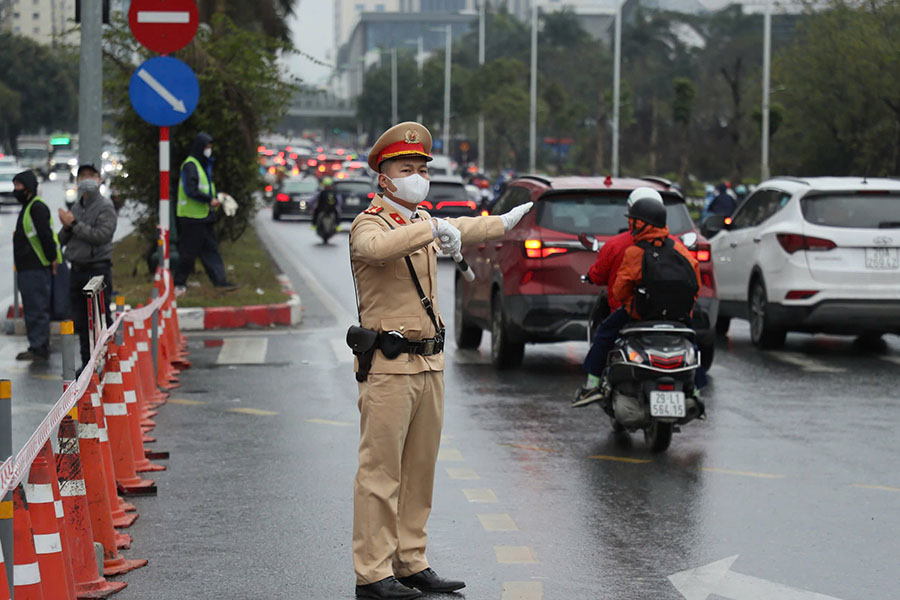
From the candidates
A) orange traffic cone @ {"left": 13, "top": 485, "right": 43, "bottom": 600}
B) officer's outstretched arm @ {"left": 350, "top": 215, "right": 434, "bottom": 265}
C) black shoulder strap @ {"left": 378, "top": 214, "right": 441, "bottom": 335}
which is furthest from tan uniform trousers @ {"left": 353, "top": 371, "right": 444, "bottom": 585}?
orange traffic cone @ {"left": 13, "top": 485, "right": 43, "bottom": 600}

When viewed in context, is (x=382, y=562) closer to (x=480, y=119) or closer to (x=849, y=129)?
(x=849, y=129)

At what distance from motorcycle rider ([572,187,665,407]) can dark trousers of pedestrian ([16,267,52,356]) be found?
19.9 feet

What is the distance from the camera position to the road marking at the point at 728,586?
21.4 feet

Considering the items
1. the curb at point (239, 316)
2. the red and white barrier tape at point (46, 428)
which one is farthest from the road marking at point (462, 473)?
the curb at point (239, 316)

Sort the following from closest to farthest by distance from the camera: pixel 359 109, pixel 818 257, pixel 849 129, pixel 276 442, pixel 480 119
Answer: pixel 276 442 < pixel 818 257 < pixel 849 129 < pixel 480 119 < pixel 359 109

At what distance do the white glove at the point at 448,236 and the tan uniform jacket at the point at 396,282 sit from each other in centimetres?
11

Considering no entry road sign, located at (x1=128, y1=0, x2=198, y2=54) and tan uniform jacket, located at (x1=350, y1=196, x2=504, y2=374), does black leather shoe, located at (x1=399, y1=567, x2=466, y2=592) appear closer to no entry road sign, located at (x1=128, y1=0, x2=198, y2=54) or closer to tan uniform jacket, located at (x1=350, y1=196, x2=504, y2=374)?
tan uniform jacket, located at (x1=350, y1=196, x2=504, y2=374)

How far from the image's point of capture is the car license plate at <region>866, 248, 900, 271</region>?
15039mm

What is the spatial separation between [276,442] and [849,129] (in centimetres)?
4120

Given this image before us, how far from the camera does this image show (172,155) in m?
22.3

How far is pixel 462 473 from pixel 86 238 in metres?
5.45

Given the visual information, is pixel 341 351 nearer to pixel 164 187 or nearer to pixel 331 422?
pixel 164 187

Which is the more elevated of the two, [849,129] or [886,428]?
[849,129]

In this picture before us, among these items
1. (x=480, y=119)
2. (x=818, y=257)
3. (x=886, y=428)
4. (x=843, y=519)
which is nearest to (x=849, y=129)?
(x=818, y=257)
